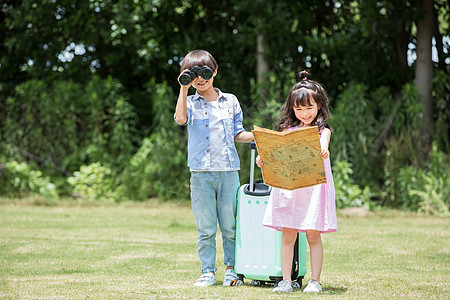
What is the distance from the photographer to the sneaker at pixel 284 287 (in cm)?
415

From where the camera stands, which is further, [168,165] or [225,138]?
[168,165]

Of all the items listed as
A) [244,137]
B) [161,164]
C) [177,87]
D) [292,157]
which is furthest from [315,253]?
[177,87]

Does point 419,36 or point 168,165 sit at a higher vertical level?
point 419,36

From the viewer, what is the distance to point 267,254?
439 centimetres

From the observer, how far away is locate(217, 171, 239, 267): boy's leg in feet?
14.6

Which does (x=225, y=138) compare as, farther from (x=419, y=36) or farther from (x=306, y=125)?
(x=419, y=36)

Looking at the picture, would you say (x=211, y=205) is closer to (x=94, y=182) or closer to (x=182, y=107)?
(x=182, y=107)

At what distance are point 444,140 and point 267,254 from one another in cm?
692

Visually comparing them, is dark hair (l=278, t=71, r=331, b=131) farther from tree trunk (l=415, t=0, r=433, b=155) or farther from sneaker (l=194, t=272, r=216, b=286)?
tree trunk (l=415, t=0, r=433, b=155)

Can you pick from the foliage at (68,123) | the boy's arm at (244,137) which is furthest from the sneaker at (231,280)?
the foliage at (68,123)

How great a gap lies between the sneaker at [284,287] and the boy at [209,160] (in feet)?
1.19

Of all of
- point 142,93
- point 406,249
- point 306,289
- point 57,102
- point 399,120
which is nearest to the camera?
point 306,289

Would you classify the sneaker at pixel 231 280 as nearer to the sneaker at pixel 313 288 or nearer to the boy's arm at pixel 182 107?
the sneaker at pixel 313 288

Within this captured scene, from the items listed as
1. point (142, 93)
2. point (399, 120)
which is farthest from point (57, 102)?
point (399, 120)
